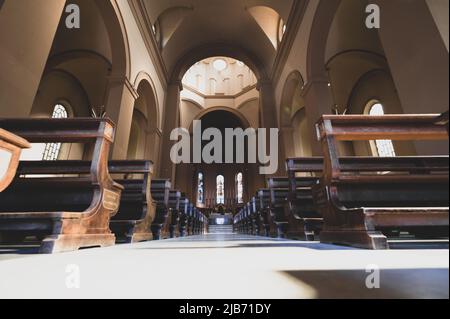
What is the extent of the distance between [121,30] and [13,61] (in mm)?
3506

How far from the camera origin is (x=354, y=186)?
6.84 feet

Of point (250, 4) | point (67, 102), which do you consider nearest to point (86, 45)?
point (67, 102)

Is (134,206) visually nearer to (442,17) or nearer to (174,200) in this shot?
(174,200)

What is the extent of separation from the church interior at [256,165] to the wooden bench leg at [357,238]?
0.01 meters

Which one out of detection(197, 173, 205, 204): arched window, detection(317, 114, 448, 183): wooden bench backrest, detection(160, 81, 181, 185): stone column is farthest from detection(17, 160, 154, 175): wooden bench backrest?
detection(197, 173, 205, 204): arched window

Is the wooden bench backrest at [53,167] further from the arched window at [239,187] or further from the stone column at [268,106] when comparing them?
the arched window at [239,187]

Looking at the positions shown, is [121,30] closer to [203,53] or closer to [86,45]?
[86,45]

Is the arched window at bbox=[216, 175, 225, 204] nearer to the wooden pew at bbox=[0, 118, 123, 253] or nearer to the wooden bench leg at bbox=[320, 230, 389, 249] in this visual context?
the wooden pew at bbox=[0, 118, 123, 253]

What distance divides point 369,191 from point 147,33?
7.16 metres

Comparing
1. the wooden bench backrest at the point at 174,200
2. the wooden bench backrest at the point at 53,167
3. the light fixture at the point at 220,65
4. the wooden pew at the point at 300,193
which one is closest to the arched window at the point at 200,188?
the light fixture at the point at 220,65

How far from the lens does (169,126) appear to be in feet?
30.1

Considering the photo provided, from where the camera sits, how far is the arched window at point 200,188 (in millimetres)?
18586

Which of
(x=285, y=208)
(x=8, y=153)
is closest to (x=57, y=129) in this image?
(x=8, y=153)

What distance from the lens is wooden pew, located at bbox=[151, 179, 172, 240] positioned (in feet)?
12.2
